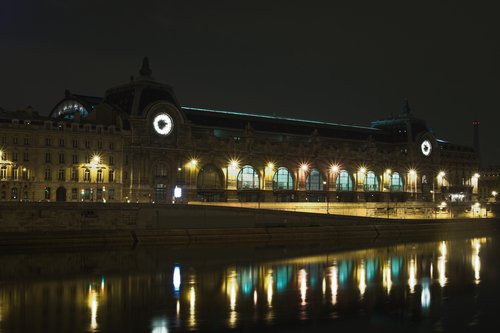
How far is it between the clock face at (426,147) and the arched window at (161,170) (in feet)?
233

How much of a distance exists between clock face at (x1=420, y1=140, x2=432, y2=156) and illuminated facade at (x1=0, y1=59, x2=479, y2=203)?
0.77 feet

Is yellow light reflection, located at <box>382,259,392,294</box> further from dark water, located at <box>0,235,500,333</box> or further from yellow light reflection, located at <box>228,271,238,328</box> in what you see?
yellow light reflection, located at <box>228,271,238,328</box>

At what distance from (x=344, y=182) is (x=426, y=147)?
30.3m

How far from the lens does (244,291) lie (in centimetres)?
5325

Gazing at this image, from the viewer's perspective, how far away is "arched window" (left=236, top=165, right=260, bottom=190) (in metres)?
126

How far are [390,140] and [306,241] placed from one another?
254ft

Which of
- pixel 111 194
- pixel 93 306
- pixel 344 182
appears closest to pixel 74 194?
pixel 111 194

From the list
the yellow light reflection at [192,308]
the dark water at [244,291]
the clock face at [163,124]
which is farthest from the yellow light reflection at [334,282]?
the clock face at [163,124]

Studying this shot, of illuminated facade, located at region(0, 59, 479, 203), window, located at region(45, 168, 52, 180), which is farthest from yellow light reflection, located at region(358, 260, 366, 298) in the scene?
window, located at region(45, 168, 52, 180)

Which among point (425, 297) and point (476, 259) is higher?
point (476, 259)

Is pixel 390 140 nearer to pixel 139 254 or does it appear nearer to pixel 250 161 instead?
pixel 250 161

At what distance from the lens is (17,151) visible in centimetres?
9662

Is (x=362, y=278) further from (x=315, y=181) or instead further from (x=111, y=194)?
(x=315, y=181)

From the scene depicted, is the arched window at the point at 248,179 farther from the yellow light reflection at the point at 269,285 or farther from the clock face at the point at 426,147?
the yellow light reflection at the point at 269,285
